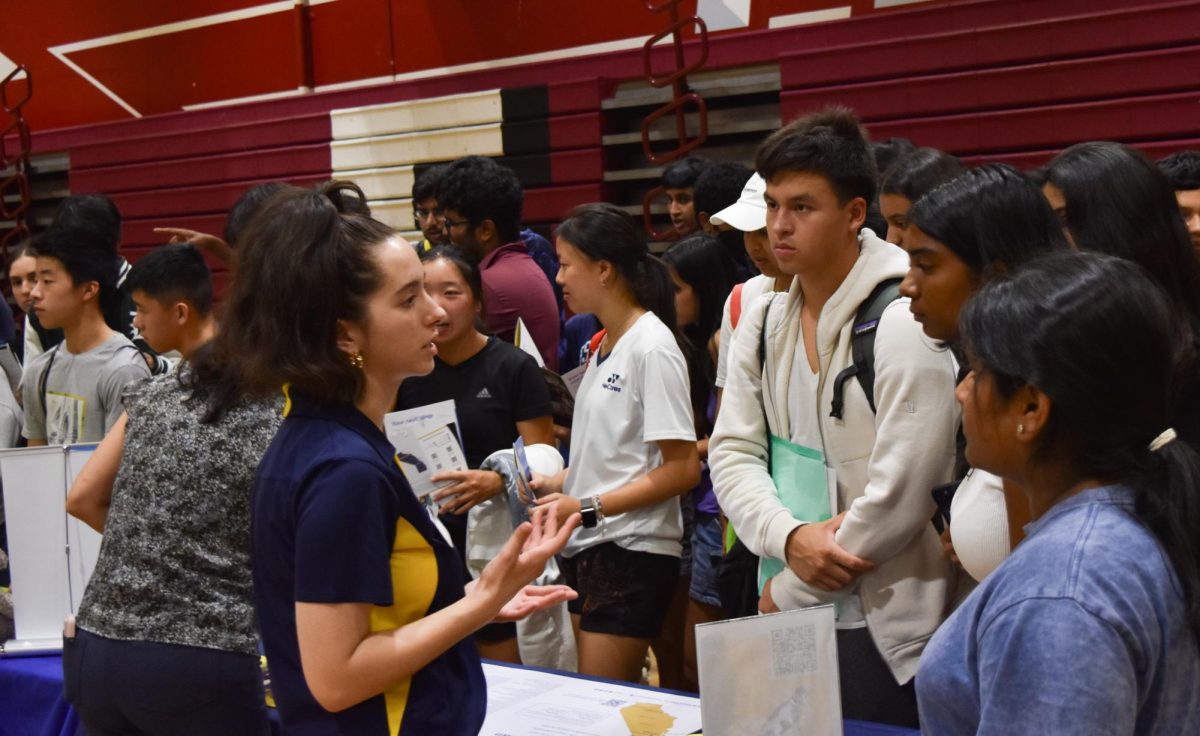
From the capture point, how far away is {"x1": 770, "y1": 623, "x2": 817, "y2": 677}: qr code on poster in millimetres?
1771

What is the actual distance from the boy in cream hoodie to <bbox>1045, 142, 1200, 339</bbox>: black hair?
34 centimetres

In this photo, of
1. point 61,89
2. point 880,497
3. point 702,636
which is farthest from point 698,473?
point 61,89

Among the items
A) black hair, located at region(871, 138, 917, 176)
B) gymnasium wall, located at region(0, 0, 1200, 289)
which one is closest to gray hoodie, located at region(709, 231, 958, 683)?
black hair, located at region(871, 138, 917, 176)

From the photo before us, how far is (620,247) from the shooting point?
126 inches

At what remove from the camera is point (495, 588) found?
1643 millimetres

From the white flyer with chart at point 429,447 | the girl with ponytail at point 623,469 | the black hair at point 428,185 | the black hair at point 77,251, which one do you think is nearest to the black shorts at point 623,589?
the girl with ponytail at point 623,469

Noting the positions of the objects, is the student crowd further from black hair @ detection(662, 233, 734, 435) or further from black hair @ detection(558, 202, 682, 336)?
black hair @ detection(662, 233, 734, 435)

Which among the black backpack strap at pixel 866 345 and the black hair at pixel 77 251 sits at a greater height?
the black hair at pixel 77 251

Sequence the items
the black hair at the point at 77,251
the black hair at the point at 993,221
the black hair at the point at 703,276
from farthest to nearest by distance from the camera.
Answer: the black hair at the point at 703,276, the black hair at the point at 77,251, the black hair at the point at 993,221

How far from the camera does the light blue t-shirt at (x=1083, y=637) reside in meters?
1.08

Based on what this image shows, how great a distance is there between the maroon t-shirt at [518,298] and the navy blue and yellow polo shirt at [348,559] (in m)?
2.29

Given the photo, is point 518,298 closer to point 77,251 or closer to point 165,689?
point 77,251

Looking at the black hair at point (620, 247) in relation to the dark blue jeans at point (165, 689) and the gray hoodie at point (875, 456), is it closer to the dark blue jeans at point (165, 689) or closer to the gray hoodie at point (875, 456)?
the gray hoodie at point (875, 456)

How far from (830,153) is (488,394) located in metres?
1.33
